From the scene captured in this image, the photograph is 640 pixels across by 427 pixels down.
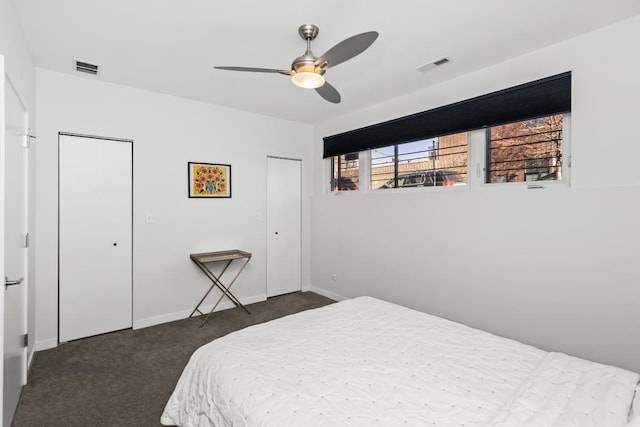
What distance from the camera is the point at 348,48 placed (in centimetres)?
176

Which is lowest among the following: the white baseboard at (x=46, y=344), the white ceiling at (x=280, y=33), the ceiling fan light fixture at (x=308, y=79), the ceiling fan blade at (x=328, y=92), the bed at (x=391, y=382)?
the white baseboard at (x=46, y=344)

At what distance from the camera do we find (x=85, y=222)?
312cm

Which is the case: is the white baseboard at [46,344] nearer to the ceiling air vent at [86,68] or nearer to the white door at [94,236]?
the white door at [94,236]

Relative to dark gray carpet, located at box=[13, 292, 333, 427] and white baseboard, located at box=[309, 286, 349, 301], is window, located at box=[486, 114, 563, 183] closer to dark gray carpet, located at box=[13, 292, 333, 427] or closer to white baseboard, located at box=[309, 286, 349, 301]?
white baseboard, located at box=[309, 286, 349, 301]

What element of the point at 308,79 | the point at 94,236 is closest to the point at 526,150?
the point at 308,79

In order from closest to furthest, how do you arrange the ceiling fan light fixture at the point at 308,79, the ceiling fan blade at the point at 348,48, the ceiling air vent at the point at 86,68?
1. the ceiling fan blade at the point at 348,48
2. the ceiling fan light fixture at the point at 308,79
3. the ceiling air vent at the point at 86,68

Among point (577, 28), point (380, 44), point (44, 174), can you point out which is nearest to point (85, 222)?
point (44, 174)

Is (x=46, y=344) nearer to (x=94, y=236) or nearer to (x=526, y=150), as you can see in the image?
(x=94, y=236)

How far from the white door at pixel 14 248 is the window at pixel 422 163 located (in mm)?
3297

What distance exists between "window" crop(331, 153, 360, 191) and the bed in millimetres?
2576

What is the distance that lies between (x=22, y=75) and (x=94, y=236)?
1.51 metres

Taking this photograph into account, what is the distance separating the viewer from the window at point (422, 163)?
3160 millimetres

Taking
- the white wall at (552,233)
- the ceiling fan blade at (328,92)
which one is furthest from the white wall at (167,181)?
the ceiling fan blade at (328,92)

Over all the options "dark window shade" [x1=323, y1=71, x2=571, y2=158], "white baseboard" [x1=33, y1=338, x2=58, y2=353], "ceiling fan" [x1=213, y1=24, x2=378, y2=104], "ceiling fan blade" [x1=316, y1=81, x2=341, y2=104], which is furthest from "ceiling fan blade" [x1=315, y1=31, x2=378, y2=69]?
"white baseboard" [x1=33, y1=338, x2=58, y2=353]
